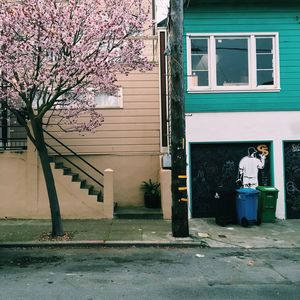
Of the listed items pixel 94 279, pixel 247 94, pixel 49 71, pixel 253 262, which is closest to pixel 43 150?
pixel 49 71

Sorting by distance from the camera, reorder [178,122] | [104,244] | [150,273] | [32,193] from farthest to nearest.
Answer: [32,193]
[178,122]
[104,244]
[150,273]

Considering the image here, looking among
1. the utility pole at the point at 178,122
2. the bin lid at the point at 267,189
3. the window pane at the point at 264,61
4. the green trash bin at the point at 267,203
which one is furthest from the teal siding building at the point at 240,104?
the utility pole at the point at 178,122

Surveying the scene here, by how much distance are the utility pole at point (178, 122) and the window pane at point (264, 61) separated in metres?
4.02

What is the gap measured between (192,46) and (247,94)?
7.36 feet

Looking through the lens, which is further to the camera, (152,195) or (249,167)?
(152,195)

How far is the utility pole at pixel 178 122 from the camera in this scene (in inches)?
364

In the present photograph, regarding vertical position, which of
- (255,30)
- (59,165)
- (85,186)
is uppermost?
(255,30)

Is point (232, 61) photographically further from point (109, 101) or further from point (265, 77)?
point (109, 101)

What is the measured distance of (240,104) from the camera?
12.1 m

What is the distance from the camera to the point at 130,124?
544 inches

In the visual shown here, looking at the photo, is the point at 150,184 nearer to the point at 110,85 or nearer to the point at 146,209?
the point at 146,209

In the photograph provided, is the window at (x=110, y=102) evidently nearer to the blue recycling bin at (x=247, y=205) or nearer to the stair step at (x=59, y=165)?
the stair step at (x=59, y=165)

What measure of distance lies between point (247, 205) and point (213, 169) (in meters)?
1.78

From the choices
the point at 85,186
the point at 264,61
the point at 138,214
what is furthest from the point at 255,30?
the point at 85,186
